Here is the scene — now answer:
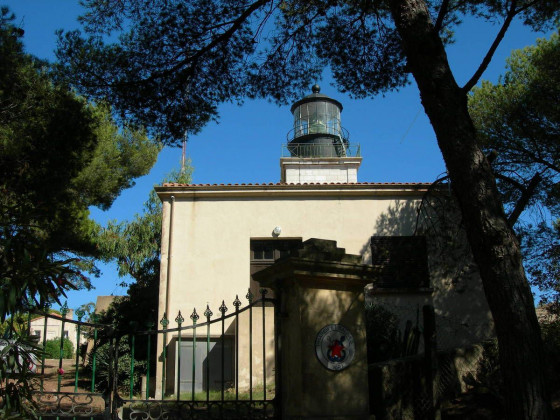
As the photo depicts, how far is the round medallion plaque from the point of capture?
457cm

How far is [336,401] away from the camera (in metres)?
4.53

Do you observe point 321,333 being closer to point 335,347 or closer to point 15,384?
point 335,347

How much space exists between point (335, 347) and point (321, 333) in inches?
6.9

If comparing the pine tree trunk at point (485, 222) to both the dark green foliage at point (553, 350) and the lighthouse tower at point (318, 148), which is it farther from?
the lighthouse tower at point (318, 148)

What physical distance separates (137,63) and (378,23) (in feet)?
12.1

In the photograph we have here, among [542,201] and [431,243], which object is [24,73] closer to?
[431,243]

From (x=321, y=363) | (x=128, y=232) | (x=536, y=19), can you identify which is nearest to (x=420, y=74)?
(x=321, y=363)

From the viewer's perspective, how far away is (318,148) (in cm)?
2481

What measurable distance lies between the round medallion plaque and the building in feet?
28.3

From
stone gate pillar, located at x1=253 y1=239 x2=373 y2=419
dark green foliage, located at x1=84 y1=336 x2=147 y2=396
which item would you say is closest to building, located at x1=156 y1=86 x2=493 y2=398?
dark green foliage, located at x1=84 y1=336 x2=147 y2=396

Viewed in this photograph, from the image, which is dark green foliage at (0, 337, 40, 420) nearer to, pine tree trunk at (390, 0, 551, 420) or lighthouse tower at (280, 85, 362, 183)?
pine tree trunk at (390, 0, 551, 420)

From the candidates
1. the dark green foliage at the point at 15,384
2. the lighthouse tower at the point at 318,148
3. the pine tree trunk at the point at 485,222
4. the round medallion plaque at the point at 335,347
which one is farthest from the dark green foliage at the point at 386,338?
the lighthouse tower at the point at 318,148

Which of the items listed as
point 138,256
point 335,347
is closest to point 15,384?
point 335,347

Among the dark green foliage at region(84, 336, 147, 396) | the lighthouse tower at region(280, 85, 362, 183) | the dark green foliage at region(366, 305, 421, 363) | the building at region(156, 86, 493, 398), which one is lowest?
the dark green foliage at region(84, 336, 147, 396)
